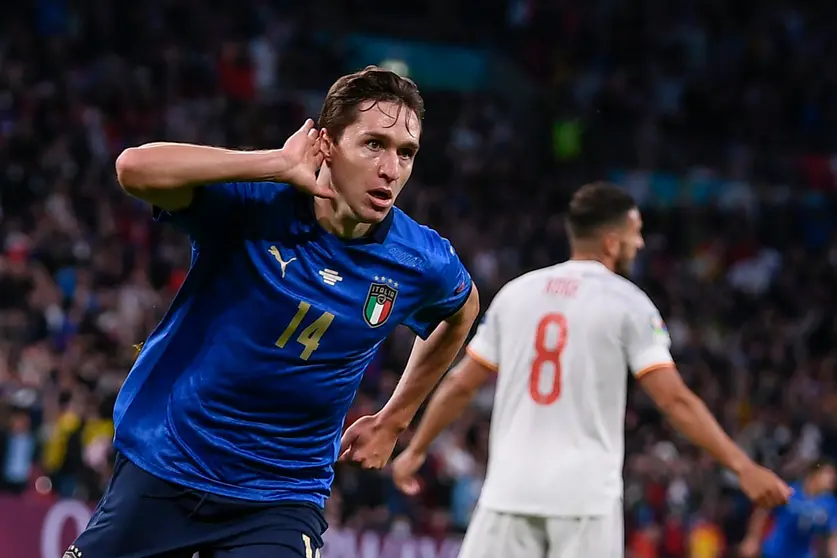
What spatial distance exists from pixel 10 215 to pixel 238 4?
21.7ft

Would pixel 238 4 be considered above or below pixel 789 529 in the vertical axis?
above

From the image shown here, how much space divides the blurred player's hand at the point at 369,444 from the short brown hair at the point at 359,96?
3.20 ft

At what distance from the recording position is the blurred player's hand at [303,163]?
3625 mm

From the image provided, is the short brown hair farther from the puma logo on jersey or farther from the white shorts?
the white shorts

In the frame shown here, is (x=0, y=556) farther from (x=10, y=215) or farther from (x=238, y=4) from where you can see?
(x=238, y=4)

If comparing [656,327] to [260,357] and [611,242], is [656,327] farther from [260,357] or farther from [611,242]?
[260,357]

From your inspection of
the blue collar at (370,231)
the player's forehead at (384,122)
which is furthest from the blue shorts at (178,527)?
the player's forehead at (384,122)

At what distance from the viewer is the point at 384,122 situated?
157 inches

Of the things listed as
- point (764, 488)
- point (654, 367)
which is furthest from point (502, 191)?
point (764, 488)

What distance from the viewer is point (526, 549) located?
6012mm

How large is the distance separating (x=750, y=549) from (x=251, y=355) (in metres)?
9.38

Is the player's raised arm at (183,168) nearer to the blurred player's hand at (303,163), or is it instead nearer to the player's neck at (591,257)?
the blurred player's hand at (303,163)

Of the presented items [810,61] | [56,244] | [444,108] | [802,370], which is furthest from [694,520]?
[810,61]

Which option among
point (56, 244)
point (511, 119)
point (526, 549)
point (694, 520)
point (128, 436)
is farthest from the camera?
point (511, 119)
